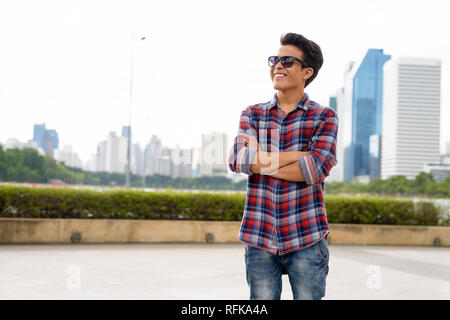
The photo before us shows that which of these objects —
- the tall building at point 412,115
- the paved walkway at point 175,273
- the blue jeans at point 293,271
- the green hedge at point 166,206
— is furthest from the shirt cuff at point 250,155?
the tall building at point 412,115

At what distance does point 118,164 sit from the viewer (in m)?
26.0

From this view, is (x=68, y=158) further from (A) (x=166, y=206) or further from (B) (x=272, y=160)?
(B) (x=272, y=160)

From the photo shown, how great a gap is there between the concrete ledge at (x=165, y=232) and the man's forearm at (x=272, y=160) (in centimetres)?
733

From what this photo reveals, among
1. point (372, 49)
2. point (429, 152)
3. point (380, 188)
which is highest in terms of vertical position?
point (372, 49)

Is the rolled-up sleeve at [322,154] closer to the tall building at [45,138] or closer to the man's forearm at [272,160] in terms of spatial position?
the man's forearm at [272,160]

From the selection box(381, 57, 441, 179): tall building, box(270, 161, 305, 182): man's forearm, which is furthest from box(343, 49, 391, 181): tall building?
box(270, 161, 305, 182): man's forearm

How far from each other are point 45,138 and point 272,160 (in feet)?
80.5

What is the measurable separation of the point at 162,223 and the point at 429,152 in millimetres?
133386

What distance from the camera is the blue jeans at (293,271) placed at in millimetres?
1893

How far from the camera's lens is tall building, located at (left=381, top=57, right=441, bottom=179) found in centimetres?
13025

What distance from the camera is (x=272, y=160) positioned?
199cm

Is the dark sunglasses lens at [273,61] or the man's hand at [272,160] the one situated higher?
the dark sunglasses lens at [273,61]

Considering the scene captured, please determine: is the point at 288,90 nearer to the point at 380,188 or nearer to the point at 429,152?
the point at 380,188
